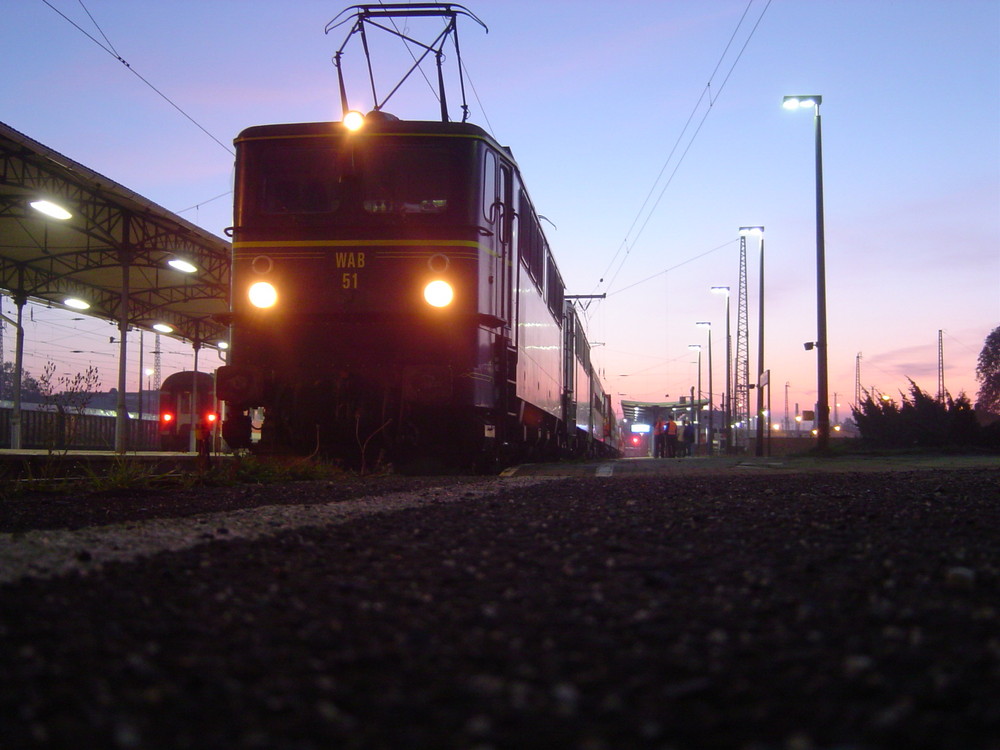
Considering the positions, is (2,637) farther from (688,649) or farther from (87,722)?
(688,649)

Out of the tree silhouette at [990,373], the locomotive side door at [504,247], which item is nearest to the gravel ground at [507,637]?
the locomotive side door at [504,247]

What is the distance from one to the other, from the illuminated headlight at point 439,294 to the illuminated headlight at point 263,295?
5.09 feet

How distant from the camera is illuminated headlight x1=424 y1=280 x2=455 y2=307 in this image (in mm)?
8617

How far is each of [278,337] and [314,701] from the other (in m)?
7.60

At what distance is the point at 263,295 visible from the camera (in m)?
8.80

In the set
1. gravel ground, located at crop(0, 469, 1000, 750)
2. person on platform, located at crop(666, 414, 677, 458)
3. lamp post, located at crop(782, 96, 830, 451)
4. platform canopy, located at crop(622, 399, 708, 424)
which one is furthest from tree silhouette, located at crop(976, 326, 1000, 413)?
gravel ground, located at crop(0, 469, 1000, 750)

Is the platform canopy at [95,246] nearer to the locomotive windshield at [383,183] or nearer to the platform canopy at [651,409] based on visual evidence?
the locomotive windshield at [383,183]

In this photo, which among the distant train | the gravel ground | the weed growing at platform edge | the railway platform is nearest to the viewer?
the gravel ground

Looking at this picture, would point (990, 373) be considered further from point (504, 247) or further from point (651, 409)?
point (504, 247)

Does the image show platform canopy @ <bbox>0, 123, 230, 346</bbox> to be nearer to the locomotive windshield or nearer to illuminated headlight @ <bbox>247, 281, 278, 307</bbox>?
illuminated headlight @ <bbox>247, 281, 278, 307</bbox>

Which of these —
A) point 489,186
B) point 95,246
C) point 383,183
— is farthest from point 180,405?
point 489,186

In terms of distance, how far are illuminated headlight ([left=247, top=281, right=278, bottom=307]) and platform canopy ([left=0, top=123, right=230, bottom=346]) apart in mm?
2718

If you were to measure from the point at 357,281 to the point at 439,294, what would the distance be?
2.80 ft

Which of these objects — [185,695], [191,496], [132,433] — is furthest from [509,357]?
[132,433]
